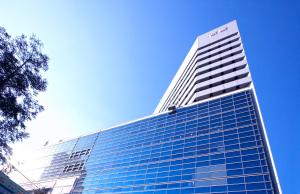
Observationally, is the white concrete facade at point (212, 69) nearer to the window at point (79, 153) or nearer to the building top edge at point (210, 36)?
the building top edge at point (210, 36)

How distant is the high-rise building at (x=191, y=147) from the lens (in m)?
33.2

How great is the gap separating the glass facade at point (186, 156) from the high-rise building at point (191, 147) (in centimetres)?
14

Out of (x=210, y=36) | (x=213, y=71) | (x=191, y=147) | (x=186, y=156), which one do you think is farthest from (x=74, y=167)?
(x=210, y=36)

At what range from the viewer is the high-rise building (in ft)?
109

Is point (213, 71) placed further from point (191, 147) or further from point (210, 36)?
point (191, 147)

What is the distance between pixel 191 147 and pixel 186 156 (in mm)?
2013

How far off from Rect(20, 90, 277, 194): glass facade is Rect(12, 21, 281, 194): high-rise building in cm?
14

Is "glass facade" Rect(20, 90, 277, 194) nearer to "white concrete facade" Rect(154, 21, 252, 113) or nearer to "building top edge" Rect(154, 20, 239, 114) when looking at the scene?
"white concrete facade" Rect(154, 21, 252, 113)

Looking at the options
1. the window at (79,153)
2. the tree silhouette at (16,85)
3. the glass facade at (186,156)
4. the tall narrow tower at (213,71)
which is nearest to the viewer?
the tree silhouette at (16,85)

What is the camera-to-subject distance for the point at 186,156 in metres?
39.6

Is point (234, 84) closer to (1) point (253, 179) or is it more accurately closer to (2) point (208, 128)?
(2) point (208, 128)

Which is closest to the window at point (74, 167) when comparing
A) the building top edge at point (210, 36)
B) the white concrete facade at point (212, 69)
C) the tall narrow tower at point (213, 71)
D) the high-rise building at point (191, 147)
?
the high-rise building at point (191, 147)

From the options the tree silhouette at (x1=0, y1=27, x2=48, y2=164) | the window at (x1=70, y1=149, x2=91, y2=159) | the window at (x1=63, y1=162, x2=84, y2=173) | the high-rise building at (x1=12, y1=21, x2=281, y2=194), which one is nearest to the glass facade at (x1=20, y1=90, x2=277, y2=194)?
the window at (x1=63, y1=162, x2=84, y2=173)

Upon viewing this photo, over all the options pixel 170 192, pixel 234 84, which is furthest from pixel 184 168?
pixel 234 84
